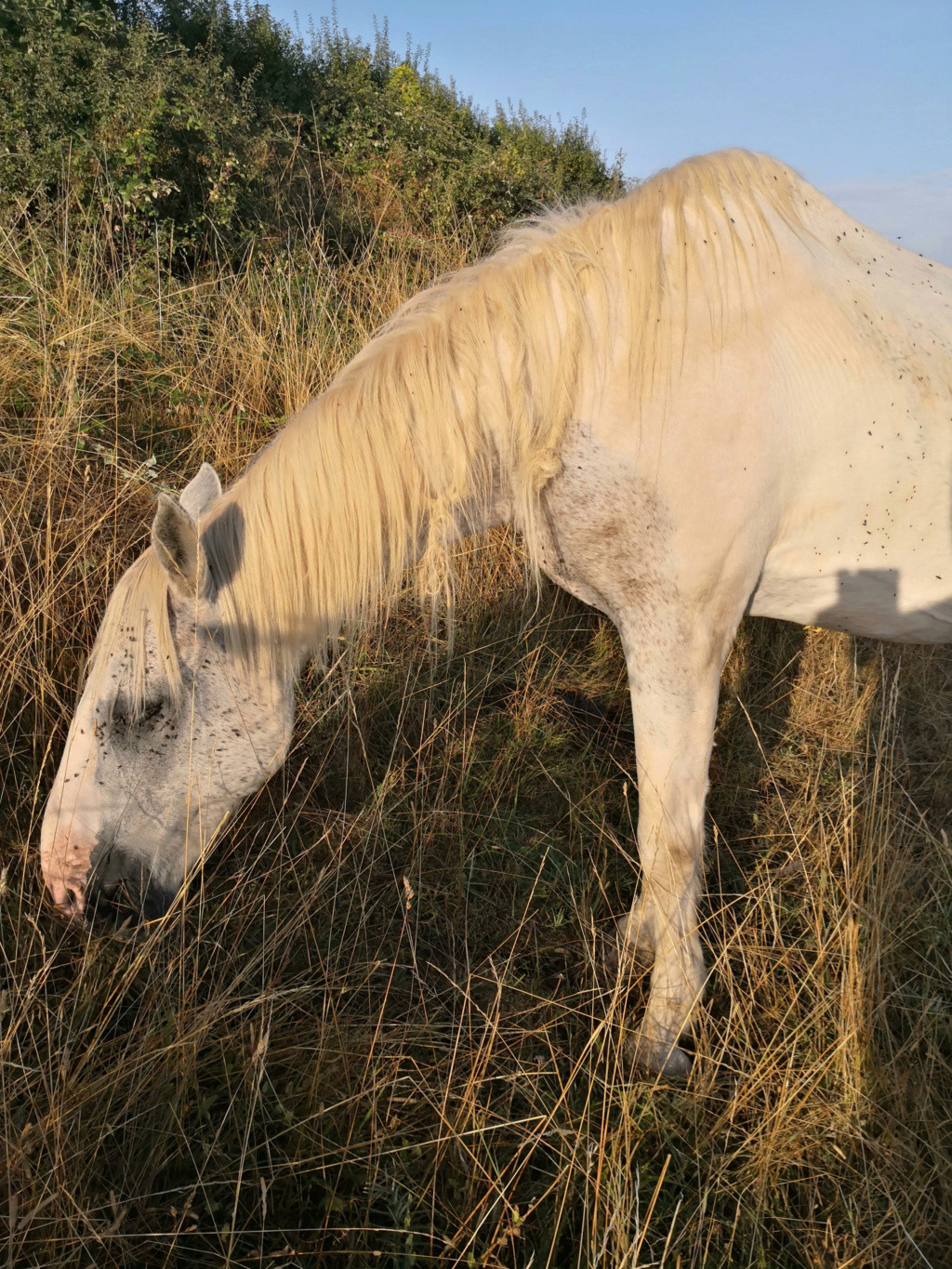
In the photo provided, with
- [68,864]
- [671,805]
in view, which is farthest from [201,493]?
[671,805]

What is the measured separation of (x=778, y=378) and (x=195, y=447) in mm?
2508

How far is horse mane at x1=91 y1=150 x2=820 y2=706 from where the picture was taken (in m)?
2.11

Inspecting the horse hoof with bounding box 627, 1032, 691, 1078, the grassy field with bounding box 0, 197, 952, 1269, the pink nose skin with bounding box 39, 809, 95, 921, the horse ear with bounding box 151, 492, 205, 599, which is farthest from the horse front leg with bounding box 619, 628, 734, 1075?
the pink nose skin with bounding box 39, 809, 95, 921

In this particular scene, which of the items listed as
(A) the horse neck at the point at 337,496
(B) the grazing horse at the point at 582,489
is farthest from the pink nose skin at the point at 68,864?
(A) the horse neck at the point at 337,496

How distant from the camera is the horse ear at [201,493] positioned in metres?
2.34

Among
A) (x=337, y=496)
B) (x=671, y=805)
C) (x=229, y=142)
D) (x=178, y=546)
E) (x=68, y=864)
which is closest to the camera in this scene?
(x=178, y=546)

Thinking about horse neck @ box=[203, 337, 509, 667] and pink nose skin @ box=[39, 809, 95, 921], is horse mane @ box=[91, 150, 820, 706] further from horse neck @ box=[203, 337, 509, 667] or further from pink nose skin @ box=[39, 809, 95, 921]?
pink nose skin @ box=[39, 809, 95, 921]

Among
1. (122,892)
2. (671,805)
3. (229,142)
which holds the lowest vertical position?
(122,892)

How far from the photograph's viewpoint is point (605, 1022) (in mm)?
1812

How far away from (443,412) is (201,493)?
80cm

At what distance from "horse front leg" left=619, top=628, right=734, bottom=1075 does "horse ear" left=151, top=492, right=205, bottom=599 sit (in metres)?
1.20

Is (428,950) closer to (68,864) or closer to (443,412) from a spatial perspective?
(68,864)

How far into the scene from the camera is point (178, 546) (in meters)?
1.91

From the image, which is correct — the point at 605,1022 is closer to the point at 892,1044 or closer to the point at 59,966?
the point at 892,1044
